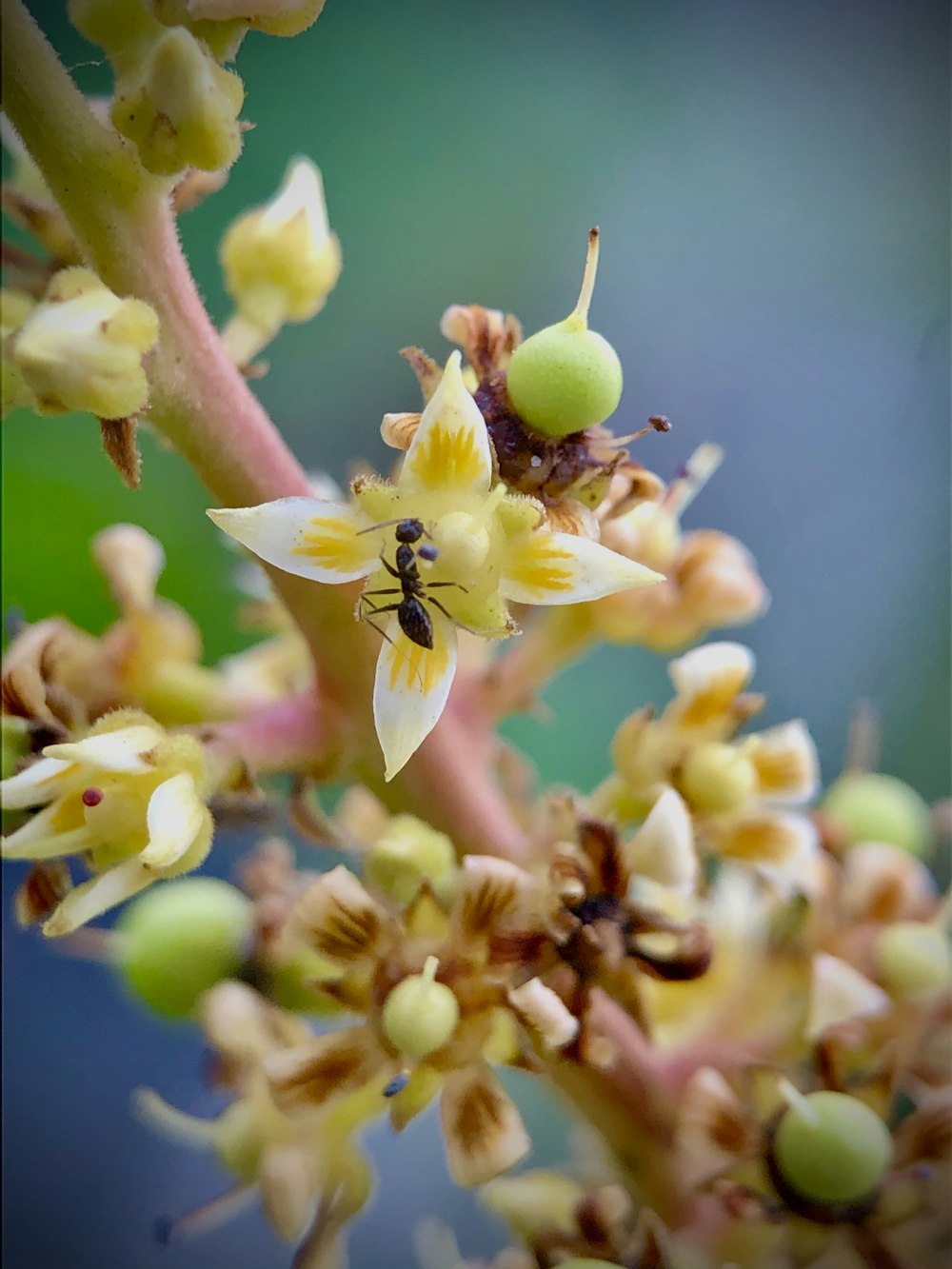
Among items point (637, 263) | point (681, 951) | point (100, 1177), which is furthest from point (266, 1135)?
point (637, 263)

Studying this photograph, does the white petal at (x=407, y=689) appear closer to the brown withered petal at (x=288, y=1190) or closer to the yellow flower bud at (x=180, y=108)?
the yellow flower bud at (x=180, y=108)

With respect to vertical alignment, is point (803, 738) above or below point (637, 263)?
below

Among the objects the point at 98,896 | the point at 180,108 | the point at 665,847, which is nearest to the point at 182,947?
the point at 98,896

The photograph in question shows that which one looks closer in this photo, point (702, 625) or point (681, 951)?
point (681, 951)

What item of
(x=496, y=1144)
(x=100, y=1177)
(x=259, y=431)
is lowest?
(x=100, y=1177)

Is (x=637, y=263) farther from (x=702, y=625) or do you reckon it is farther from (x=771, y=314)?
(x=702, y=625)

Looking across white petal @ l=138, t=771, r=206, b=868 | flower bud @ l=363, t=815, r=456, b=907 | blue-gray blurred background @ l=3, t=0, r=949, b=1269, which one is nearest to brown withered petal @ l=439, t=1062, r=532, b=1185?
flower bud @ l=363, t=815, r=456, b=907

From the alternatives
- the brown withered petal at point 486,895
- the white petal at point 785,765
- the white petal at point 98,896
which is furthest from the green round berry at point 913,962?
the white petal at point 98,896
